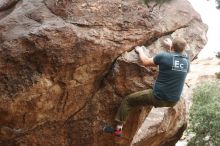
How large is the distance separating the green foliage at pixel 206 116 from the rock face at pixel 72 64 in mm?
9955

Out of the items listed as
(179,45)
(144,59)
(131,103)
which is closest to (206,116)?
(131,103)

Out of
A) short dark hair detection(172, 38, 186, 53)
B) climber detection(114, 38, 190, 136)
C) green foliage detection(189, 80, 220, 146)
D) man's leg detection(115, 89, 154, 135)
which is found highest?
short dark hair detection(172, 38, 186, 53)

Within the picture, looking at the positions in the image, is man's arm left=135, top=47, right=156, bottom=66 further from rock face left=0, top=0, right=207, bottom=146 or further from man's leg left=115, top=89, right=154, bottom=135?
man's leg left=115, top=89, right=154, bottom=135

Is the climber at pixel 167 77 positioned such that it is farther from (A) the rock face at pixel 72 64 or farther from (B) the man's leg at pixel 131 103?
(A) the rock face at pixel 72 64

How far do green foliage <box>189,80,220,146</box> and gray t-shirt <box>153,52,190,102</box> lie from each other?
11.2 meters

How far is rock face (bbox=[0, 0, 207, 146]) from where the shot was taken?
372 inches

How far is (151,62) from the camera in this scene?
9.47m

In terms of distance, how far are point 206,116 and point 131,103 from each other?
1140 cm

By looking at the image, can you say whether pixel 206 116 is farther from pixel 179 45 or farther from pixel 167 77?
pixel 179 45

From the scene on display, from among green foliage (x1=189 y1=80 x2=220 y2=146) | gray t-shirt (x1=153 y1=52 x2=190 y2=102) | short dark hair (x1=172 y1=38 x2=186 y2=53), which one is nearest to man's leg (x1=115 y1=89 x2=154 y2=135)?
gray t-shirt (x1=153 y1=52 x2=190 y2=102)

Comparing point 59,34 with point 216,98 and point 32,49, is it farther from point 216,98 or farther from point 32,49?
point 216,98

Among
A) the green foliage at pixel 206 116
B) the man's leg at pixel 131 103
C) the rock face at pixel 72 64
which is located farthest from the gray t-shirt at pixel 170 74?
the green foliage at pixel 206 116

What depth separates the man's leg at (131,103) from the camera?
9.59 metres

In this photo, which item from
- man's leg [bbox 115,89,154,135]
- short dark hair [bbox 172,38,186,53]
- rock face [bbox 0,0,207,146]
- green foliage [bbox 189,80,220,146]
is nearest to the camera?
short dark hair [bbox 172,38,186,53]
